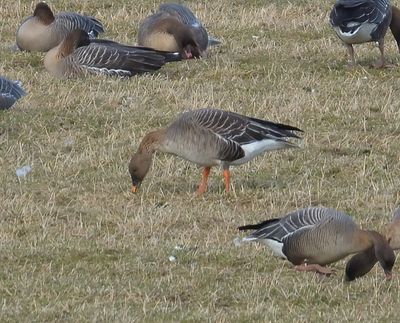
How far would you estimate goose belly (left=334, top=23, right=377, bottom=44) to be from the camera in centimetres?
1411

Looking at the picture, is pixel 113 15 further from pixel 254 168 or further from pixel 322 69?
pixel 254 168

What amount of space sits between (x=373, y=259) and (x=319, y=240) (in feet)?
1.37

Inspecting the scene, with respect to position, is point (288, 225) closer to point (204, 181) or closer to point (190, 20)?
point (204, 181)

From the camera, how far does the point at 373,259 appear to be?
25.9 ft

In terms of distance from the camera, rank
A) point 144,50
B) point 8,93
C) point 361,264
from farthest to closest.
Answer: point 144,50, point 8,93, point 361,264

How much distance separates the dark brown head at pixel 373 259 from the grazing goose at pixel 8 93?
5457mm

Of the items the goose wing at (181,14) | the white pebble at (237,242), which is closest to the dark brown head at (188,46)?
the goose wing at (181,14)

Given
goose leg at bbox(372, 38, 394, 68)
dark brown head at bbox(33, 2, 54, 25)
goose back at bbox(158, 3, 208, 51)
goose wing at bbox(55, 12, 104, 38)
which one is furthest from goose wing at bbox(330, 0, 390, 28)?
dark brown head at bbox(33, 2, 54, 25)

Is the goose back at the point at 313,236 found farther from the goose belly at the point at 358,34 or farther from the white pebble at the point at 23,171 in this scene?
the goose belly at the point at 358,34

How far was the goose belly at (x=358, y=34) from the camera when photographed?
14.1m

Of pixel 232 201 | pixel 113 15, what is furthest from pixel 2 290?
pixel 113 15

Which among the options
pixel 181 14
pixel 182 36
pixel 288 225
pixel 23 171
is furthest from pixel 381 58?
pixel 288 225

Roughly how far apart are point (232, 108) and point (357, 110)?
1.32 m

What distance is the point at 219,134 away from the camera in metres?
10.1
